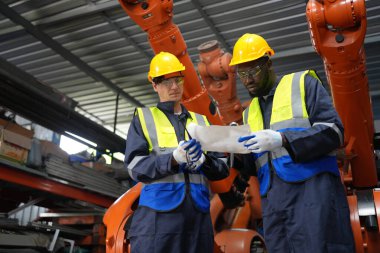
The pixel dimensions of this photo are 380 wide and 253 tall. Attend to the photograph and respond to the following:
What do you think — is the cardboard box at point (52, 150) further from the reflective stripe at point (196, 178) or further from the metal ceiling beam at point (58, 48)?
the reflective stripe at point (196, 178)

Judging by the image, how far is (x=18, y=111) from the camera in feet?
18.6

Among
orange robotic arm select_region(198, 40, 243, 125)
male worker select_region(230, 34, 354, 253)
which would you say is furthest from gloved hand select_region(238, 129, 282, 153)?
orange robotic arm select_region(198, 40, 243, 125)

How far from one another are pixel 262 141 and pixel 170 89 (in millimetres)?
920

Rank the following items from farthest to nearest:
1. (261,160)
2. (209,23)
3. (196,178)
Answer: (209,23) < (196,178) < (261,160)

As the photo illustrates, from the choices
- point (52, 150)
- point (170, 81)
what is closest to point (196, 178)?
point (170, 81)

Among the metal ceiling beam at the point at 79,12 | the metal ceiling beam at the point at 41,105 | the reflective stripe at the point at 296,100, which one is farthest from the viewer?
the metal ceiling beam at the point at 79,12

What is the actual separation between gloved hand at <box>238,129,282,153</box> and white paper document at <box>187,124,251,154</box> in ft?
0.13

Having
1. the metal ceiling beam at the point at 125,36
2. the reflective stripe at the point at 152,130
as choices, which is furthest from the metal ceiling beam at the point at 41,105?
the reflective stripe at the point at 152,130

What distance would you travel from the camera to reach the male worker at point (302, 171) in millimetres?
1932

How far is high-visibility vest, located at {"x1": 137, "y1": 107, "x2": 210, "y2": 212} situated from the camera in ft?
7.43

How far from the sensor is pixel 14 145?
514 cm

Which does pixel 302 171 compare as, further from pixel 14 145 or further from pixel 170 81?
pixel 14 145

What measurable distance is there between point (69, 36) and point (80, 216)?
302 cm

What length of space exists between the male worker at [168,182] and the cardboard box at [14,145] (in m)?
3.16
